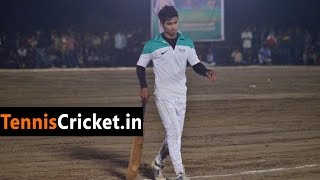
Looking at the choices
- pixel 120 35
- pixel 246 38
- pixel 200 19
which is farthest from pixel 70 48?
pixel 246 38

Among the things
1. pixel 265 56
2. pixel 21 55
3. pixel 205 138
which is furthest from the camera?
pixel 265 56

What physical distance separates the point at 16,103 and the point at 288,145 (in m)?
8.84

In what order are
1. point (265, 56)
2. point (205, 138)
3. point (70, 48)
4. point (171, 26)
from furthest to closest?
point (265, 56) → point (70, 48) → point (205, 138) → point (171, 26)

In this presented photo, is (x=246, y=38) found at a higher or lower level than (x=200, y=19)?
lower

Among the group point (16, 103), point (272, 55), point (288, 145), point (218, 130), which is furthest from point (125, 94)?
point (272, 55)

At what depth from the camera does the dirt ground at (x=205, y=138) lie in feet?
30.8

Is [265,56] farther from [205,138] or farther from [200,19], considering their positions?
[205,138]

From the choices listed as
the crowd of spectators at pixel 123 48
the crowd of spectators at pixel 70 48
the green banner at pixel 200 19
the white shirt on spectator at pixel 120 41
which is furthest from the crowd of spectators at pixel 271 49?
the white shirt on spectator at pixel 120 41

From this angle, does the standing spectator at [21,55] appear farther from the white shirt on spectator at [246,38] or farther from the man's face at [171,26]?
the man's face at [171,26]

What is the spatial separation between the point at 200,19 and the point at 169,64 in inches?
1016

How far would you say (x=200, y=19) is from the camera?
33719 millimetres

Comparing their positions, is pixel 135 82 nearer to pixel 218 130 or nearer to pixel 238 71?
pixel 238 71

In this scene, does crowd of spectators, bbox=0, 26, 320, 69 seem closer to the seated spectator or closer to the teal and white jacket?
the seated spectator

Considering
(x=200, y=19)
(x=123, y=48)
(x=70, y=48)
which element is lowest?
(x=123, y=48)
